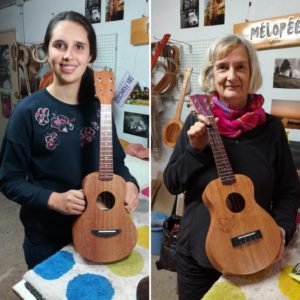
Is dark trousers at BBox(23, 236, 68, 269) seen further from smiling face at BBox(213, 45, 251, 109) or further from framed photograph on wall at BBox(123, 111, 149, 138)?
smiling face at BBox(213, 45, 251, 109)

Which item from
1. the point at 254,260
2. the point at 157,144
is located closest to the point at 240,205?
the point at 254,260

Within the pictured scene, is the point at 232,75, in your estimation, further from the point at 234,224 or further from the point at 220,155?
the point at 234,224

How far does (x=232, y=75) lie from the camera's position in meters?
0.69

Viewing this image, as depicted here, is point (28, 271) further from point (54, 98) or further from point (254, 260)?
point (254, 260)

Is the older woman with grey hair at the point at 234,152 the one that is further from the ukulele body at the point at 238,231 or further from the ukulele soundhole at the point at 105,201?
the ukulele soundhole at the point at 105,201

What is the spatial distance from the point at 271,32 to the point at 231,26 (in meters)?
0.10

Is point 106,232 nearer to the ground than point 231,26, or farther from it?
nearer to the ground

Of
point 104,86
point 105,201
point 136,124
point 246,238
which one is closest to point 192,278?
point 246,238

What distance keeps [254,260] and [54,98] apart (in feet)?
1.78

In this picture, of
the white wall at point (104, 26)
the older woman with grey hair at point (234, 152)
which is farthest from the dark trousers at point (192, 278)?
the white wall at point (104, 26)

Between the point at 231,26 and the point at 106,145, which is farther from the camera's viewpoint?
the point at 231,26

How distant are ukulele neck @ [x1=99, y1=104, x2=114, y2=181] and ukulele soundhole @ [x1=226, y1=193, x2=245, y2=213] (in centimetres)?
27

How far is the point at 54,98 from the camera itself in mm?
633

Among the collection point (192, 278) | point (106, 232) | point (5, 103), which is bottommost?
point (192, 278)
